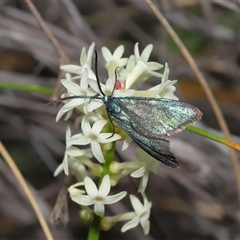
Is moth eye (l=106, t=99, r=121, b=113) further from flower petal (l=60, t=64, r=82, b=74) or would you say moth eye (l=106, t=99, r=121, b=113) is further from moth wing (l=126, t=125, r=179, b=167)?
flower petal (l=60, t=64, r=82, b=74)

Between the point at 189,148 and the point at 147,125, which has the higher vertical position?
the point at 147,125

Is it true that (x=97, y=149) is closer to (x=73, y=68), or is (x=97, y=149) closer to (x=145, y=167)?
(x=145, y=167)

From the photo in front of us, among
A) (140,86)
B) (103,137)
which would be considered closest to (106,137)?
(103,137)

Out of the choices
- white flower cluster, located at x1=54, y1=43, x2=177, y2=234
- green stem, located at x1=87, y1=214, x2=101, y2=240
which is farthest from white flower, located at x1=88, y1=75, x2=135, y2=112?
green stem, located at x1=87, y1=214, x2=101, y2=240

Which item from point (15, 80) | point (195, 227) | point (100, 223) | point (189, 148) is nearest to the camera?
point (100, 223)

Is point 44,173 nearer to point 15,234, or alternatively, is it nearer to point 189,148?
point 15,234

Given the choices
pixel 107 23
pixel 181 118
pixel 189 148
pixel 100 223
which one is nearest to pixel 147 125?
pixel 181 118

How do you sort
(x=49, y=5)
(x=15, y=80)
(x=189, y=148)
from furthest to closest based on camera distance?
(x=49, y=5), (x=15, y=80), (x=189, y=148)
